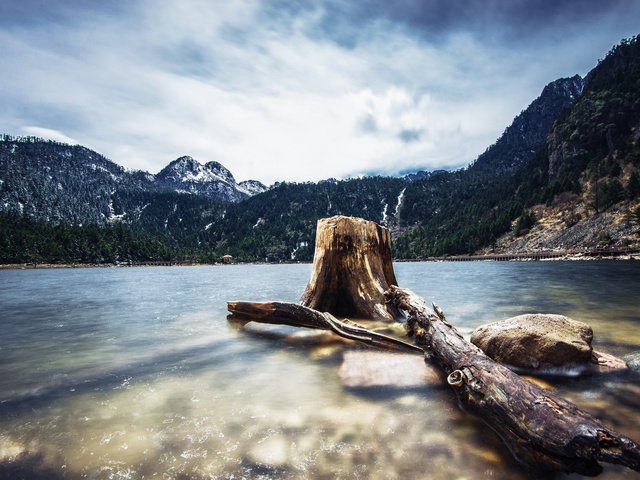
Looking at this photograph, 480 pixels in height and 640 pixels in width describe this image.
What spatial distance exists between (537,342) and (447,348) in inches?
75.7

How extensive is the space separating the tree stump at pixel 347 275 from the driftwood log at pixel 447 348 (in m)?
0.03

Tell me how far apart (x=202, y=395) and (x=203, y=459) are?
196cm

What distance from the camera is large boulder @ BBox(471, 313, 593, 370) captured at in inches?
257

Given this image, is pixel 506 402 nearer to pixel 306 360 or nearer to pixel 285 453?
pixel 285 453

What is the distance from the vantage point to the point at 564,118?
16638 cm

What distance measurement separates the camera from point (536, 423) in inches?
141

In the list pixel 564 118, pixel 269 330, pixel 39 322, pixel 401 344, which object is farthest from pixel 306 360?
pixel 564 118

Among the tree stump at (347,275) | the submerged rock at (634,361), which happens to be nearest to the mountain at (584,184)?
the tree stump at (347,275)

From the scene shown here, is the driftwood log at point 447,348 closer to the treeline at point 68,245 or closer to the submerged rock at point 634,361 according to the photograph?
the submerged rock at point 634,361

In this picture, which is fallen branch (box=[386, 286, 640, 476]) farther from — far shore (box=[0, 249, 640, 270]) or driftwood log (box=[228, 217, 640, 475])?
far shore (box=[0, 249, 640, 270])

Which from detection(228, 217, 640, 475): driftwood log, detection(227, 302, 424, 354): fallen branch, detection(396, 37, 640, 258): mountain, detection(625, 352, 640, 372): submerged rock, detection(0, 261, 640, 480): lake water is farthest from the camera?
detection(396, 37, 640, 258): mountain

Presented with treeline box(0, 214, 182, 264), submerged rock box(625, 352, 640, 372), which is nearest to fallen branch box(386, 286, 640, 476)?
submerged rock box(625, 352, 640, 372)

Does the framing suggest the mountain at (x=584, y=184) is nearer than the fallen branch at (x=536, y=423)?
No

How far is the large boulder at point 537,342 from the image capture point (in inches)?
→ 257
